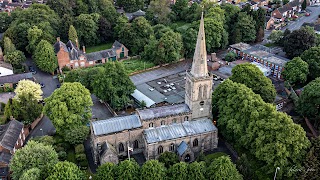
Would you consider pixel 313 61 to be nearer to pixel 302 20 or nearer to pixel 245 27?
pixel 245 27

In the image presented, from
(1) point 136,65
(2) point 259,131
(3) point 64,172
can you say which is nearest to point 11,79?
(1) point 136,65

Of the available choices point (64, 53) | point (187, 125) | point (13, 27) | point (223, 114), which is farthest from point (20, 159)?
point (13, 27)

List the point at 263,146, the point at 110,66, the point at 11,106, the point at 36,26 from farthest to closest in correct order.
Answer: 1. the point at 36,26
2. the point at 110,66
3. the point at 11,106
4. the point at 263,146

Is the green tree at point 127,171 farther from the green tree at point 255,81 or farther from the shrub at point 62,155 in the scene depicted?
the green tree at point 255,81

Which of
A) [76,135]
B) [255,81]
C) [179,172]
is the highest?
[255,81]

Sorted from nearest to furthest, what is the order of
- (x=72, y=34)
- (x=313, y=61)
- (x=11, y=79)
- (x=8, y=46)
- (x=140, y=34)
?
(x=11, y=79), (x=313, y=61), (x=8, y=46), (x=72, y=34), (x=140, y=34)

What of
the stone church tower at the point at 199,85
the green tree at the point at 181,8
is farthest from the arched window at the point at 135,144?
the green tree at the point at 181,8

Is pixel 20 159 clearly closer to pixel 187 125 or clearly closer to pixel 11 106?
pixel 11 106
